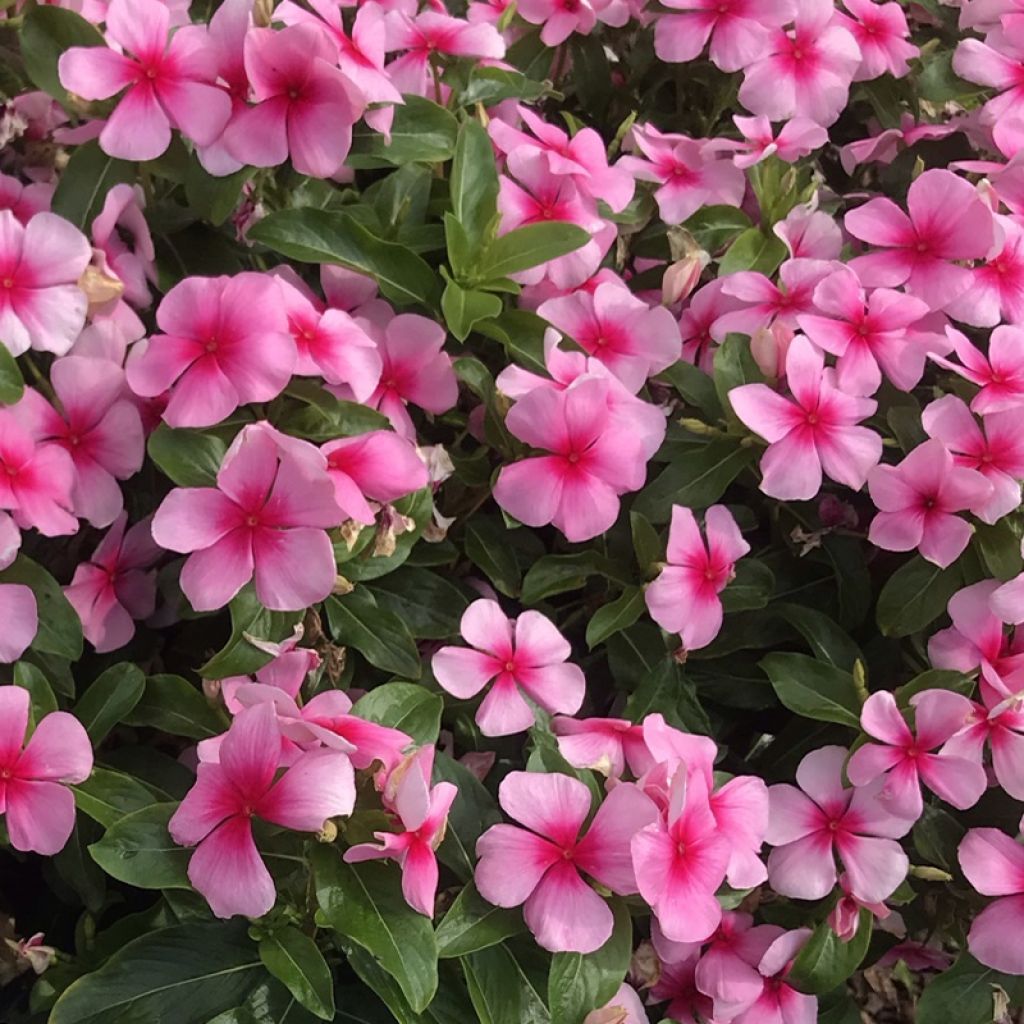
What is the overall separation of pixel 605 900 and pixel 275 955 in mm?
226

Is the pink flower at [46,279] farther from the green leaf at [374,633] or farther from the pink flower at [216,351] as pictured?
the green leaf at [374,633]

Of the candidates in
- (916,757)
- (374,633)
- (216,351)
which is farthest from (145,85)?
(916,757)

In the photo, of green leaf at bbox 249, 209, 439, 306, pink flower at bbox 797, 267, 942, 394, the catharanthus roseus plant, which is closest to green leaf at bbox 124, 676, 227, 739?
the catharanthus roseus plant

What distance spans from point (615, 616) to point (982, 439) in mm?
308

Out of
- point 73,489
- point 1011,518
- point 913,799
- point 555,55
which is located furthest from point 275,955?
point 555,55

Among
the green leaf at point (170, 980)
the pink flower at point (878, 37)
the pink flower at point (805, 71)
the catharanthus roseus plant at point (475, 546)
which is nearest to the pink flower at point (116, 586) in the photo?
the catharanthus roseus plant at point (475, 546)

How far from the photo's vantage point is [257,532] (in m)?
0.71

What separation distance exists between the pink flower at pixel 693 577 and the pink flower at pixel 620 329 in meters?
0.13

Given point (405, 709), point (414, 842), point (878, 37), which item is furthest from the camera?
point (878, 37)

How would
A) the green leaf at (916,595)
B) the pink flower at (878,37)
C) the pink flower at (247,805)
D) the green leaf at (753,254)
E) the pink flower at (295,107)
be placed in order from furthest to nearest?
1. the pink flower at (878,37)
2. the green leaf at (753,254)
3. the green leaf at (916,595)
4. the pink flower at (295,107)
5. the pink flower at (247,805)

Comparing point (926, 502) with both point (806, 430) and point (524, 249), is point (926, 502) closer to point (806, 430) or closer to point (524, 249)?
point (806, 430)

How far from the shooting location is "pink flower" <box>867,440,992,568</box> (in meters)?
0.79

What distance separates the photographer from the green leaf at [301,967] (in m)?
0.70

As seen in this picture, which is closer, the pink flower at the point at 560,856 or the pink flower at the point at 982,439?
the pink flower at the point at 560,856
